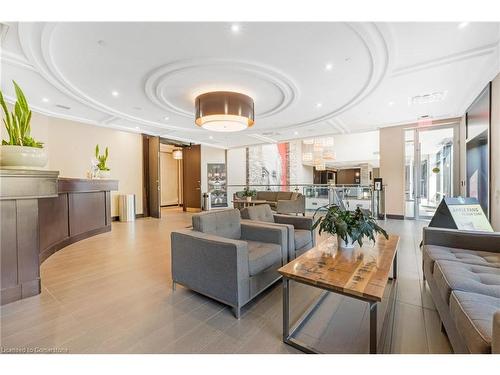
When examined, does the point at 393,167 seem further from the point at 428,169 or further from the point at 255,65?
the point at 255,65

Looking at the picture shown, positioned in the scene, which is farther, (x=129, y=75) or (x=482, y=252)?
(x=129, y=75)

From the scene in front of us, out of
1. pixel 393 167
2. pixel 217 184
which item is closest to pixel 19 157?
pixel 217 184

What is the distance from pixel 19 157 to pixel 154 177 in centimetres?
558

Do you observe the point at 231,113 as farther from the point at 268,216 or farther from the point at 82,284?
the point at 82,284

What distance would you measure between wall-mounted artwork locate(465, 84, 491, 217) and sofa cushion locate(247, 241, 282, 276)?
4.15 metres

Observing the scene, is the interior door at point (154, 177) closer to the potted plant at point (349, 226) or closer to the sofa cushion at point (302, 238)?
the sofa cushion at point (302, 238)

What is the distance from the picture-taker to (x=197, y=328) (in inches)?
68.5

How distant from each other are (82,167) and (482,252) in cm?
801

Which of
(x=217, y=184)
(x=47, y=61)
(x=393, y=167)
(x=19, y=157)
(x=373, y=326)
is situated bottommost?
(x=373, y=326)

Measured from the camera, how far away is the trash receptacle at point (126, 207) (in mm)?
6773

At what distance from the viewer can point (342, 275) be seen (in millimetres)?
1581

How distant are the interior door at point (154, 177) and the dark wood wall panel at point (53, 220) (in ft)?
11.6

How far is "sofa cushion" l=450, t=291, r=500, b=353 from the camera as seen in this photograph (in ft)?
3.38
